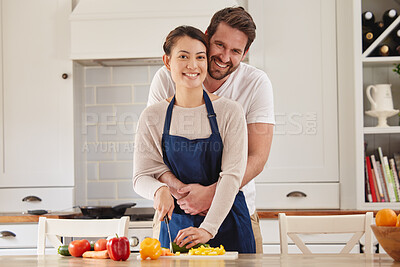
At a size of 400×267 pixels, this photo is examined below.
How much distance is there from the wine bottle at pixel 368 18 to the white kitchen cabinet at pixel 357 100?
7cm

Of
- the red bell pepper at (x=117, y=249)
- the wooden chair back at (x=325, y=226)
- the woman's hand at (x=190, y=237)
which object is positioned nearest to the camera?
the red bell pepper at (x=117, y=249)

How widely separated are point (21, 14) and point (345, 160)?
2098 mm

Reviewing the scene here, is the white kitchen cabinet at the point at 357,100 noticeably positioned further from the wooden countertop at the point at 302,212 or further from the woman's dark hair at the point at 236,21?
the woman's dark hair at the point at 236,21

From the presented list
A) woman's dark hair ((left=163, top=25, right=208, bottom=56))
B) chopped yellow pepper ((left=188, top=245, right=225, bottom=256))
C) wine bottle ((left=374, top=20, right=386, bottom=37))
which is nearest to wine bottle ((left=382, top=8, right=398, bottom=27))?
wine bottle ((left=374, top=20, right=386, bottom=37))

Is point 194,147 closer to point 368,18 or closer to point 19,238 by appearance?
point 19,238

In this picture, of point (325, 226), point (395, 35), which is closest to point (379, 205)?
point (395, 35)

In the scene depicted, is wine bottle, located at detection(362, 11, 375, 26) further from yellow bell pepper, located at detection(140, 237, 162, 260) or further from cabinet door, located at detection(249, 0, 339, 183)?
yellow bell pepper, located at detection(140, 237, 162, 260)

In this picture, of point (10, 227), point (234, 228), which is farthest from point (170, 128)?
point (10, 227)

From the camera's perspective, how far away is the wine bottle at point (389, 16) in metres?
2.97

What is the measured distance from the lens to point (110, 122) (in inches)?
138

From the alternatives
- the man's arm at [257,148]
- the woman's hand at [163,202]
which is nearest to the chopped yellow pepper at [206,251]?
the woman's hand at [163,202]

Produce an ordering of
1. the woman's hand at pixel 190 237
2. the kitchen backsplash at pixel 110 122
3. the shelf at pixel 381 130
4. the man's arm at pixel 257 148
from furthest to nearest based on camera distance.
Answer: the kitchen backsplash at pixel 110 122, the shelf at pixel 381 130, the man's arm at pixel 257 148, the woman's hand at pixel 190 237

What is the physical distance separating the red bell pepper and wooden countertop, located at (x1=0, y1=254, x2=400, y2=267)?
2cm

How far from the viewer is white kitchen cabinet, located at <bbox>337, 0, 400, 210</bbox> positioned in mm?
2906
